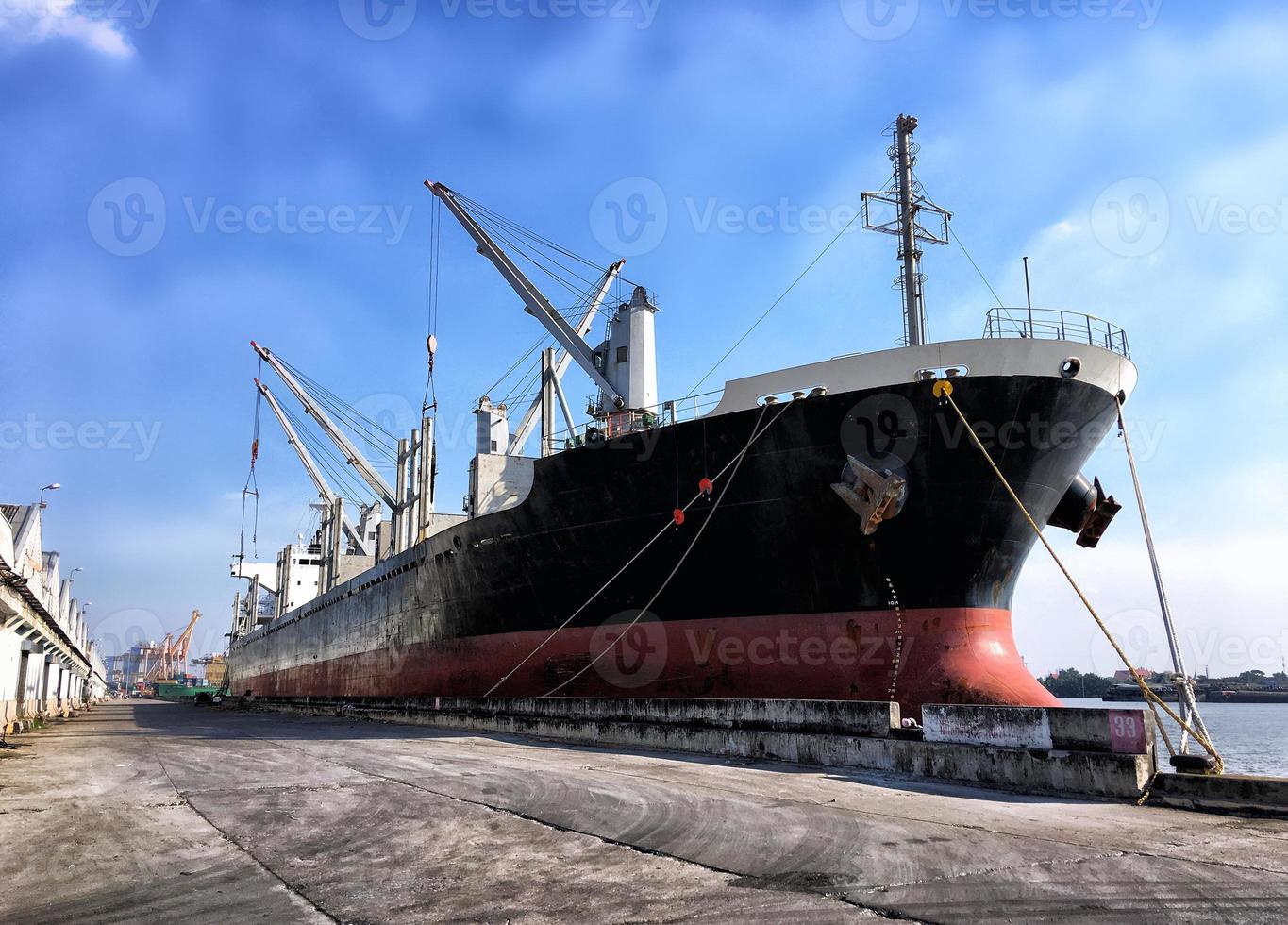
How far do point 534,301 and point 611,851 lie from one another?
16943 mm

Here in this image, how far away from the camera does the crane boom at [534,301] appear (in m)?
18.9

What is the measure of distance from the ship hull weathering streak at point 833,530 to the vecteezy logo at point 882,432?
0.08 ft

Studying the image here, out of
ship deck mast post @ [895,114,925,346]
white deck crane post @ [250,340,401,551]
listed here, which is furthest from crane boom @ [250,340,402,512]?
ship deck mast post @ [895,114,925,346]

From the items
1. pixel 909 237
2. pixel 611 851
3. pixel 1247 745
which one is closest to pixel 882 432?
pixel 909 237

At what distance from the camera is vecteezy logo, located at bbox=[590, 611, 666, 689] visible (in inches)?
530

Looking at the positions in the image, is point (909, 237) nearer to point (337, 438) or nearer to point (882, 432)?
point (882, 432)

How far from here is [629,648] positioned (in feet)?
45.2

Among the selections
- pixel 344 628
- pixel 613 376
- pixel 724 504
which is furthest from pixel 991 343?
pixel 344 628

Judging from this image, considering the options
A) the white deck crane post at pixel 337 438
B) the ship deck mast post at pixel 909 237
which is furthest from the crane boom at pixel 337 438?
the ship deck mast post at pixel 909 237

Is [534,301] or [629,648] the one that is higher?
[534,301]

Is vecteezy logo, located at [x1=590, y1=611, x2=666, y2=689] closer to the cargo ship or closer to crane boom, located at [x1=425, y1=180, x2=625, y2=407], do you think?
the cargo ship

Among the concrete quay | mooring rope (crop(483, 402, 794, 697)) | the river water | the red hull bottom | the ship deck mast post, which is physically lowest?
the river water

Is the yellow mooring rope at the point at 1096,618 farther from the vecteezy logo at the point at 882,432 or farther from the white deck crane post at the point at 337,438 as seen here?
the white deck crane post at the point at 337,438

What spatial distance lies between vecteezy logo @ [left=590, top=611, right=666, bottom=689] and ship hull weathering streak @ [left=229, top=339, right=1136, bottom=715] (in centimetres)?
3
